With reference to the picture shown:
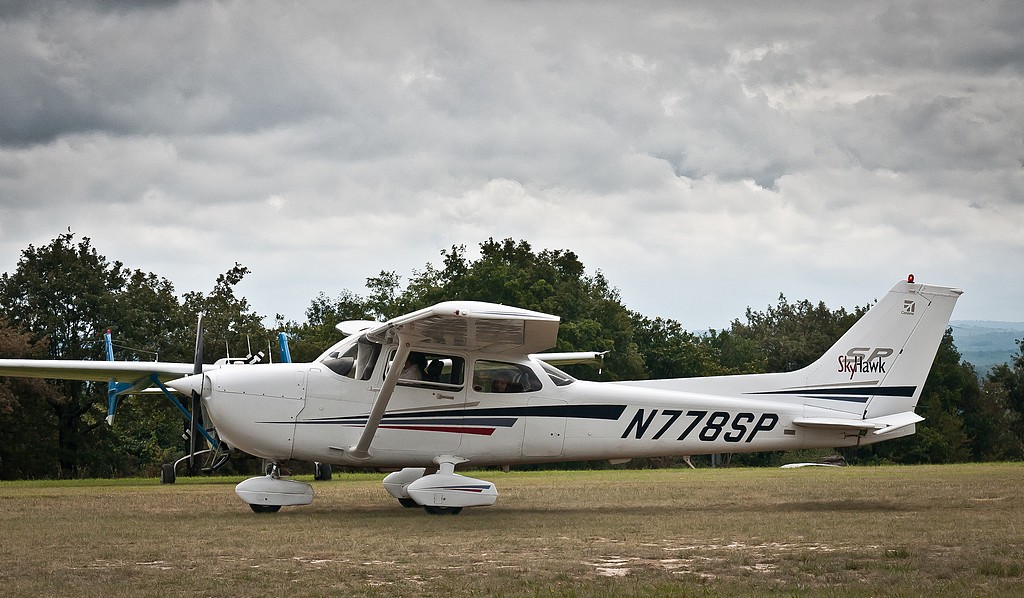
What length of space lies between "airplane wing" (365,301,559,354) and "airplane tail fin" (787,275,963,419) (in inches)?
168

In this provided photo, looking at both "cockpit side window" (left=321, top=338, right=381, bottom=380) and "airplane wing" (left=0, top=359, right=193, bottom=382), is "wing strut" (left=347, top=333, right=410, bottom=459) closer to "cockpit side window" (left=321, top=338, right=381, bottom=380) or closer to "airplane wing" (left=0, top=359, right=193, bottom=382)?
"cockpit side window" (left=321, top=338, right=381, bottom=380)

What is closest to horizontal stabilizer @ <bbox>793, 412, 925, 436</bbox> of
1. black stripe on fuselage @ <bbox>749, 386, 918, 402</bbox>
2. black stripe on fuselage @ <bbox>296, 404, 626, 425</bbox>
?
black stripe on fuselage @ <bbox>749, 386, 918, 402</bbox>

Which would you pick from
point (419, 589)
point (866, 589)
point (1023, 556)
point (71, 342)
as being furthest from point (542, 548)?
point (71, 342)

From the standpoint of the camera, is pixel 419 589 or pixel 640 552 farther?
pixel 640 552

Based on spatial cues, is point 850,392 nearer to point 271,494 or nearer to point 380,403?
point 380,403

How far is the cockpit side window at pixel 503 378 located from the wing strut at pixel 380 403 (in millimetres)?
1099

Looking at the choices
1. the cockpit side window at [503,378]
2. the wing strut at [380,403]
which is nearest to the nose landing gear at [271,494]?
the wing strut at [380,403]

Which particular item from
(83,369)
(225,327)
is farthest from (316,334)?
(83,369)

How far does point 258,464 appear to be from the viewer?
3750 centimetres

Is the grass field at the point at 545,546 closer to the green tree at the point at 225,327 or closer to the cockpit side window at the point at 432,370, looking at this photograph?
the cockpit side window at the point at 432,370

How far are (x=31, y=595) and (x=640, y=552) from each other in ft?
15.2

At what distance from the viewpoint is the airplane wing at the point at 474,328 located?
1139 centimetres

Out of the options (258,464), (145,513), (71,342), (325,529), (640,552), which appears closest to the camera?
(640,552)

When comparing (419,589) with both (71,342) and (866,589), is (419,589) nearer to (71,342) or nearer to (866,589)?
(866,589)
